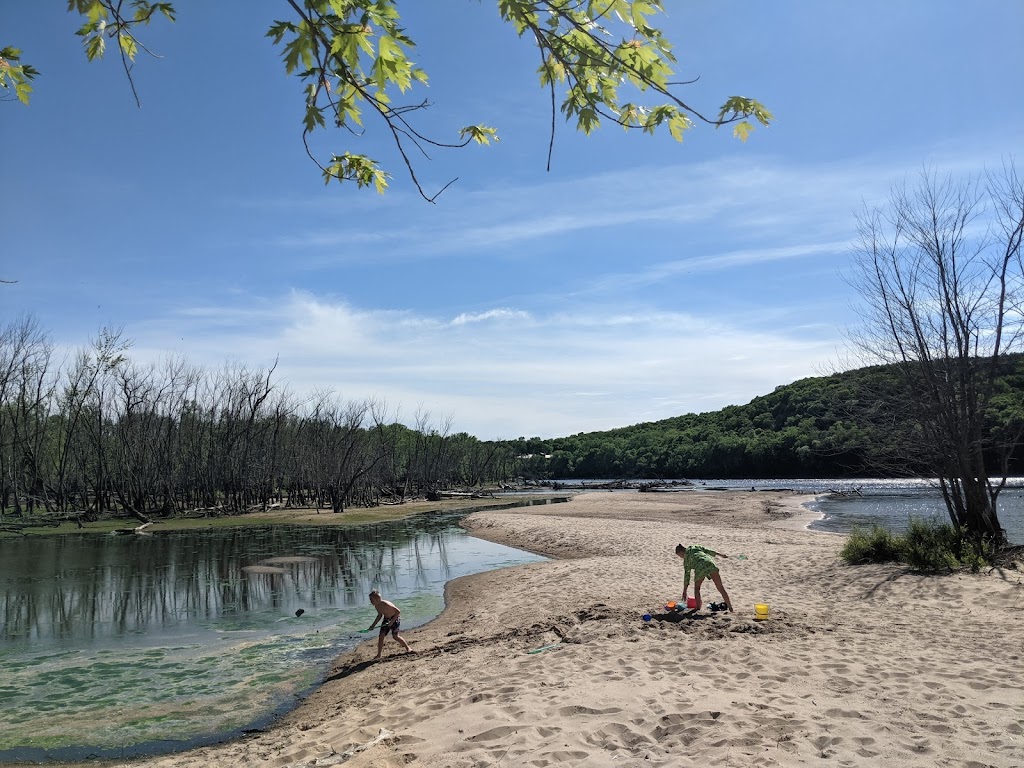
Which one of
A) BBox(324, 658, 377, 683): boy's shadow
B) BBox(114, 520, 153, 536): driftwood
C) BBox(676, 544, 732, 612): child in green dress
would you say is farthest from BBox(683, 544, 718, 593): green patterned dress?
BBox(114, 520, 153, 536): driftwood

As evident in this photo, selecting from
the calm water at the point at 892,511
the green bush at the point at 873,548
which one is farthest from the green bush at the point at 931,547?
the calm water at the point at 892,511

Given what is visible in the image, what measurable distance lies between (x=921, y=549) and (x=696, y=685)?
8432mm

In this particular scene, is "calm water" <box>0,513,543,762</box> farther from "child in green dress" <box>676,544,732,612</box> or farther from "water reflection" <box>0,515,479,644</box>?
"child in green dress" <box>676,544,732,612</box>

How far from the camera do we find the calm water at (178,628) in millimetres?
7945

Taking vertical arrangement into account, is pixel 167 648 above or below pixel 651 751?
below

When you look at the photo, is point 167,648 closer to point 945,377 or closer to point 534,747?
point 534,747

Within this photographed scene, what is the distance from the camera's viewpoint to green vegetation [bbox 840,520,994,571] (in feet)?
39.2

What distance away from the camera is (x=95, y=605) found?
50.6 feet

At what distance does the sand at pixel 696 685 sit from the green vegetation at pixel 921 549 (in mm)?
561

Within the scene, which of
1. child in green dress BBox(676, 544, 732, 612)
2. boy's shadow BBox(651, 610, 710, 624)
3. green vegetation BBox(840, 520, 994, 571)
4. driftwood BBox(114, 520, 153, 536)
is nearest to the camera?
boy's shadow BBox(651, 610, 710, 624)

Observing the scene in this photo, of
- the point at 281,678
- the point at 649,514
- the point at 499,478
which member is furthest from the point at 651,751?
the point at 499,478

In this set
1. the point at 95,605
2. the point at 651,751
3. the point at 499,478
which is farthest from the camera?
the point at 499,478

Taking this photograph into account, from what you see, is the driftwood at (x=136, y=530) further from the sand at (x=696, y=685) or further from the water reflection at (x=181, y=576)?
the sand at (x=696, y=685)

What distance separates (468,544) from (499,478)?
80.9 meters
